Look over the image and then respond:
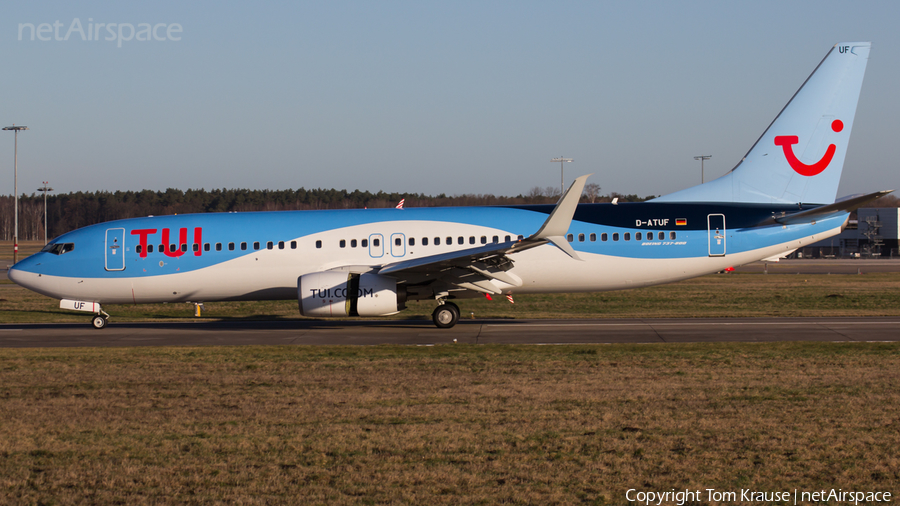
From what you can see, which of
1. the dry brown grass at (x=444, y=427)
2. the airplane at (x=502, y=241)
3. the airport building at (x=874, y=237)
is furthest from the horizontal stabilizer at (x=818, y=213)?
the airport building at (x=874, y=237)

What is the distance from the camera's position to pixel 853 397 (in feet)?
35.7

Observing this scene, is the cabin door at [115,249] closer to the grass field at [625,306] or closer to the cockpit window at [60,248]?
the cockpit window at [60,248]

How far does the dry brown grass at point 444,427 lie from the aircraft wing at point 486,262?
4.16 metres

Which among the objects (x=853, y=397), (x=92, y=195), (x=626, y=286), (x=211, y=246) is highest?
(x=92, y=195)

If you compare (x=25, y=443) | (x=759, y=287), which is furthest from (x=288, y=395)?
(x=759, y=287)

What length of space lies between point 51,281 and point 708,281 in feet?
109

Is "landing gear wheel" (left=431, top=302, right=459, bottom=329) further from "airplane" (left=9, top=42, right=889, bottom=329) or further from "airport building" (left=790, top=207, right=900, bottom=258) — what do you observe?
"airport building" (left=790, top=207, right=900, bottom=258)

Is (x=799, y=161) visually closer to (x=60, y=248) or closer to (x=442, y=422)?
(x=442, y=422)

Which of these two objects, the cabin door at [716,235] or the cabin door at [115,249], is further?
the cabin door at [115,249]

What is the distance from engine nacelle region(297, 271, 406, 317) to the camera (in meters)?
19.9

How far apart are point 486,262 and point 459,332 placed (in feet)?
7.15

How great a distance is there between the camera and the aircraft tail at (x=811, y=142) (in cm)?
2242

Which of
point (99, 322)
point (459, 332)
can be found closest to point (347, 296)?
point (459, 332)

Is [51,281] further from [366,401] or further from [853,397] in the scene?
[853,397]
